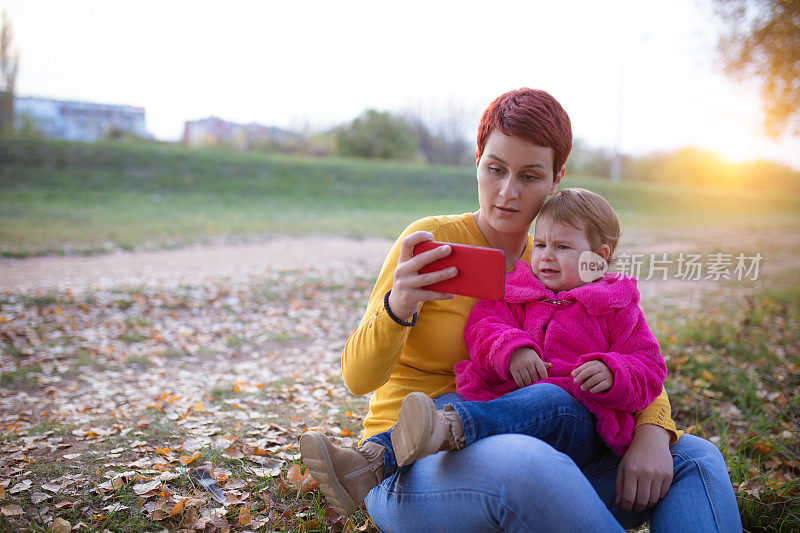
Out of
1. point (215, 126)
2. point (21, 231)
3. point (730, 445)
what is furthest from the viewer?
point (215, 126)

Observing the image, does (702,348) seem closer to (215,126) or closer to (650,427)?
(650,427)

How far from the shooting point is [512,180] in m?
1.90

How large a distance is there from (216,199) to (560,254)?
1580 cm

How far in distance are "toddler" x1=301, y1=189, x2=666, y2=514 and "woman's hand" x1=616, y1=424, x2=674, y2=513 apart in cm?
7

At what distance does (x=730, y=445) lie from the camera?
10.0 feet

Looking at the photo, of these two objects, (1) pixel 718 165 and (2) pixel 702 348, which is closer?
(2) pixel 702 348

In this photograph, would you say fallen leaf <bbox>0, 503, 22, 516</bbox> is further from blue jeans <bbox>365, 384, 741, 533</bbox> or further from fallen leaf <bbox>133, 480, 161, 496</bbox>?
blue jeans <bbox>365, 384, 741, 533</bbox>

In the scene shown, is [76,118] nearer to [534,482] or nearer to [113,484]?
[113,484]

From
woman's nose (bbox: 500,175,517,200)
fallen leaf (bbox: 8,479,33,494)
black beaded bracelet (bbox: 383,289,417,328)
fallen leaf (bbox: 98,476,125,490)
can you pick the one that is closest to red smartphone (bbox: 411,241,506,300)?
black beaded bracelet (bbox: 383,289,417,328)

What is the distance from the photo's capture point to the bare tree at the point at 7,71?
2033 cm

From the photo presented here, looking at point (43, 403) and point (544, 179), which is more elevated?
point (544, 179)

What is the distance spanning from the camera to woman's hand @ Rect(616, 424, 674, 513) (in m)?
1.60

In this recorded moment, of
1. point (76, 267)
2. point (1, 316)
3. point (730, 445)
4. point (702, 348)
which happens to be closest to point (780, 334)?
point (702, 348)

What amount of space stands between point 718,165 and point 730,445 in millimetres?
36922
